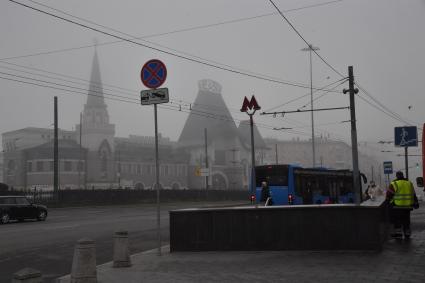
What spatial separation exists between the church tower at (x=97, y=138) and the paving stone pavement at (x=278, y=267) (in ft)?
297

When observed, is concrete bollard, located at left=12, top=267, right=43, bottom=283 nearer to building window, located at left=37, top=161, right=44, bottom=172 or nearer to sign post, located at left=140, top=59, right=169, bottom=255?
sign post, located at left=140, top=59, right=169, bottom=255

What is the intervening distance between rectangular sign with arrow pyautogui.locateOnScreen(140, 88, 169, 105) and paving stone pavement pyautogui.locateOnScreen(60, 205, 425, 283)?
128 inches

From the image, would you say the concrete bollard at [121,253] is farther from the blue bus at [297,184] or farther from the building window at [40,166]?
the building window at [40,166]

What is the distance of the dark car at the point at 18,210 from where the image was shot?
26127mm

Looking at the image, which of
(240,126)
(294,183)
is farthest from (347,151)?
(294,183)

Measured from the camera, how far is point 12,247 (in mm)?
14508

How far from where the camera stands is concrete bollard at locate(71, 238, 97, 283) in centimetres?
809

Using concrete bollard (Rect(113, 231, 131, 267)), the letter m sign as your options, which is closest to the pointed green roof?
the letter m sign

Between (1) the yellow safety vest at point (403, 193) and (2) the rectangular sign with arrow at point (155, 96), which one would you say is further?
(1) the yellow safety vest at point (403, 193)

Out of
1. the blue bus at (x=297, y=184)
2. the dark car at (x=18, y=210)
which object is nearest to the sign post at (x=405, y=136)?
the blue bus at (x=297, y=184)

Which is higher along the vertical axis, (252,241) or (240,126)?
(240,126)

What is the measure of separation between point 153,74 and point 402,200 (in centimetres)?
659

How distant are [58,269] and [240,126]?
140 m

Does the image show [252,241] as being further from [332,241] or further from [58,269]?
[58,269]
